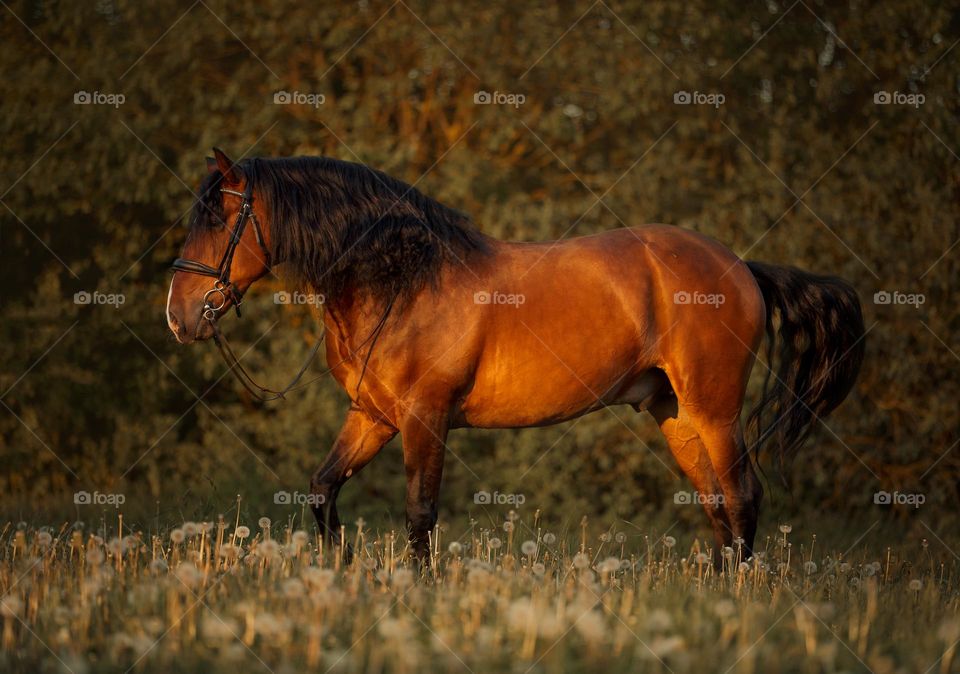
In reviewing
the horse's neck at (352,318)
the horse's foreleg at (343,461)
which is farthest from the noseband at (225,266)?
the horse's foreleg at (343,461)

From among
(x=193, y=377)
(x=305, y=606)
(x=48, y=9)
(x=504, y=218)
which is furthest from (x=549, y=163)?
(x=305, y=606)

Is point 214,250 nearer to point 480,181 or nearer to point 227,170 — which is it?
point 227,170

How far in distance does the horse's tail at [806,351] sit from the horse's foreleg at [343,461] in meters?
2.42

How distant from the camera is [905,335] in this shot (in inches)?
388

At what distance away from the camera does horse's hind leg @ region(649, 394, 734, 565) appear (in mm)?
6535

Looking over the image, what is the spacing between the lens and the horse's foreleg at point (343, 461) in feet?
19.7

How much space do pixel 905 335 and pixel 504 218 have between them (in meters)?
3.83

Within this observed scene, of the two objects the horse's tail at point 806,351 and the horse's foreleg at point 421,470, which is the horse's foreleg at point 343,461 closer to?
the horse's foreleg at point 421,470

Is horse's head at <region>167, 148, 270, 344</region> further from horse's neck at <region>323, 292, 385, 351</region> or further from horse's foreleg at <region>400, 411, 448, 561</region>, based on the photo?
horse's foreleg at <region>400, 411, 448, 561</region>

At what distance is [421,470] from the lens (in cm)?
569

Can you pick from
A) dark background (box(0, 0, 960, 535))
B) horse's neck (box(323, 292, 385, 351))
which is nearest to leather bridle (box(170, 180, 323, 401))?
horse's neck (box(323, 292, 385, 351))

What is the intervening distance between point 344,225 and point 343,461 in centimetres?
134

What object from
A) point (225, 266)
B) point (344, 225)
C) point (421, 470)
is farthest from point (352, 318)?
point (421, 470)

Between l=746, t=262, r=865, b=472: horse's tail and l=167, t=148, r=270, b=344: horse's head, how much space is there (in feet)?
10.7
